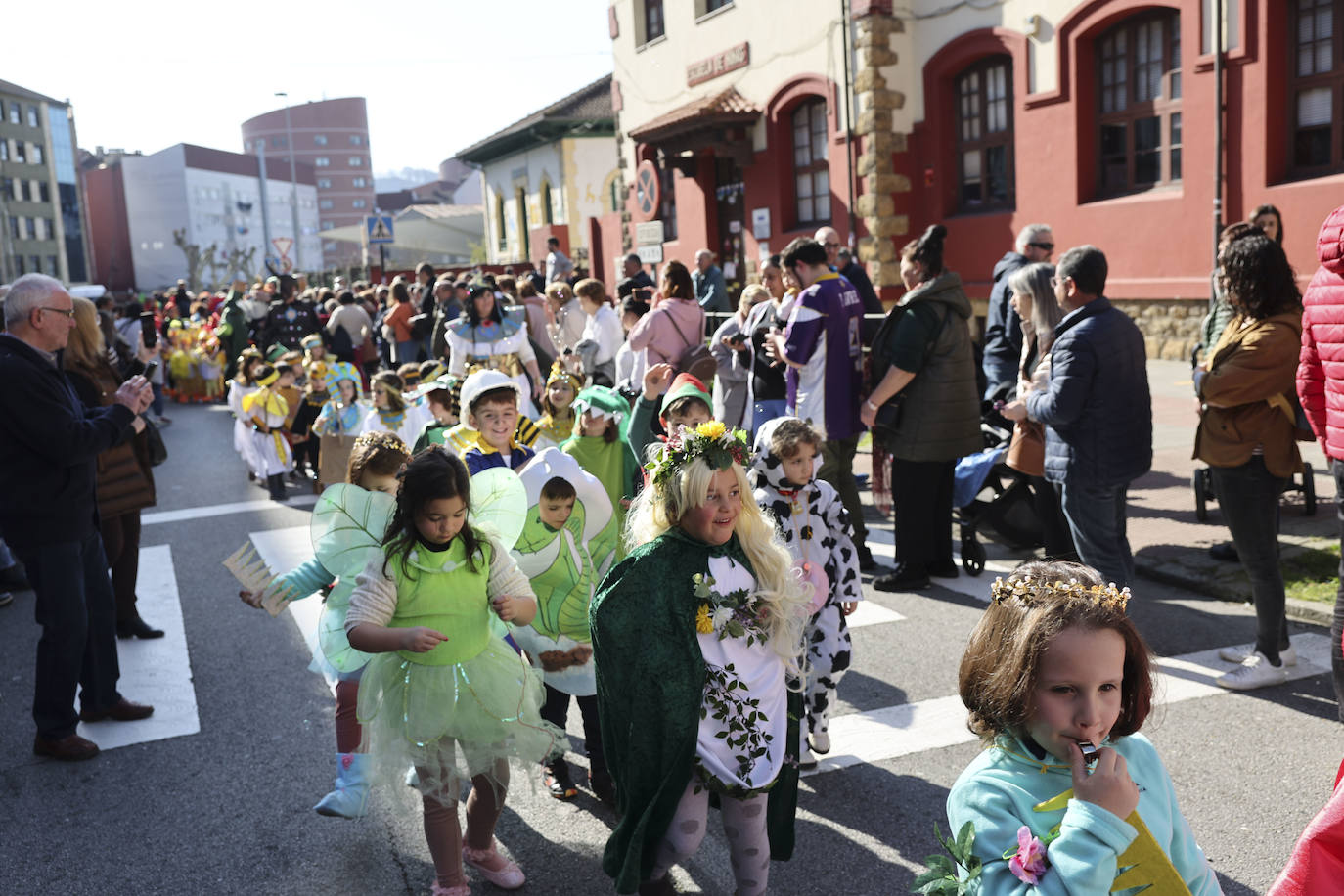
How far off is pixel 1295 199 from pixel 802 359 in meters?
8.06

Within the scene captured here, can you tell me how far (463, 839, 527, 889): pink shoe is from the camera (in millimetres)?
3744

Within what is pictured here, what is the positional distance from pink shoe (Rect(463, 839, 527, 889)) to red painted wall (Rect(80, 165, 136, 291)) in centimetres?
8201

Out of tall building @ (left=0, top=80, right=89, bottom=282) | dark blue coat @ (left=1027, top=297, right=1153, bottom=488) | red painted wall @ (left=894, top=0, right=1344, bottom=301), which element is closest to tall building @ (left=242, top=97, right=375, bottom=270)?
tall building @ (left=0, top=80, right=89, bottom=282)

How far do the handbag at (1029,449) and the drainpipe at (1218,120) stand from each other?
24.4 ft

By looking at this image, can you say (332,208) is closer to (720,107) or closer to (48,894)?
(720,107)

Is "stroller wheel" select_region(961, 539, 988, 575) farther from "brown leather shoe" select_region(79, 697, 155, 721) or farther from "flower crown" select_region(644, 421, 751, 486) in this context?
"brown leather shoe" select_region(79, 697, 155, 721)

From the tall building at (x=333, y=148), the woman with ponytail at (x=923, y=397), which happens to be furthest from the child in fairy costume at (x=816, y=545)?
the tall building at (x=333, y=148)

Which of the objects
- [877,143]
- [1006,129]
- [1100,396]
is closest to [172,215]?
[877,143]

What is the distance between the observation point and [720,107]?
67.8 feet

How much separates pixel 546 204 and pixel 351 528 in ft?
109

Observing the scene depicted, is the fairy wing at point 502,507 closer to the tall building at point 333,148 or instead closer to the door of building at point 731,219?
the door of building at point 731,219

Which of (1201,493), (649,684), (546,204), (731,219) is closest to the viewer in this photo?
(649,684)

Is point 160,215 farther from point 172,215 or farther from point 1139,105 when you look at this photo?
point 1139,105

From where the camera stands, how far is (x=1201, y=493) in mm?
7617
